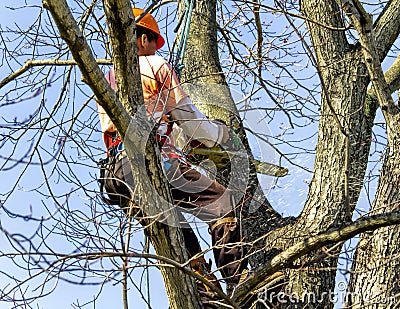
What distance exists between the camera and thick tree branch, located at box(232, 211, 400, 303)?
10.6ft

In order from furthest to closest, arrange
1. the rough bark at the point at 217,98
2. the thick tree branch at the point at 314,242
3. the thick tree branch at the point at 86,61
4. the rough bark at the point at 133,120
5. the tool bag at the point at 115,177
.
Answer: the rough bark at the point at 217,98, the tool bag at the point at 115,177, the thick tree branch at the point at 314,242, the rough bark at the point at 133,120, the thick tree branch at the point at 86,61

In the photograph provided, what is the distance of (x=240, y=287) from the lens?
3383 mm

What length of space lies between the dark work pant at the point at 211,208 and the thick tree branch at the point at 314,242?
0.28 metres

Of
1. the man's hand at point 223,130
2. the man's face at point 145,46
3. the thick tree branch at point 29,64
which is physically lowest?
the man's hand at point 223,130

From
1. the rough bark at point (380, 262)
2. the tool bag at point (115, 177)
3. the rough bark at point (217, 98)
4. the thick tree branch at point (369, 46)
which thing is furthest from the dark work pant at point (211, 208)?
the thick tree branch at point (369, 46)

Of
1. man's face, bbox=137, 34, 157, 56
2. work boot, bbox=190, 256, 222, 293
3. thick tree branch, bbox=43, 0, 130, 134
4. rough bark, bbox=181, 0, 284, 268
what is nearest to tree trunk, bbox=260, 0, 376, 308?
rough bark, bbox=181, 0, 284, 268

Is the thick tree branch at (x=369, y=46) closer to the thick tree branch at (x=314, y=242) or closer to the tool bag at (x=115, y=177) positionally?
the thick tree branch at (x=314, y=242)

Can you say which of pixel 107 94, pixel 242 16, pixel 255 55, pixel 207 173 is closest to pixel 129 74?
pixel 107 94

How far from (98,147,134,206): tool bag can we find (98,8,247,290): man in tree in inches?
0.5

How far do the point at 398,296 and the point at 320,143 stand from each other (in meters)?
1.00

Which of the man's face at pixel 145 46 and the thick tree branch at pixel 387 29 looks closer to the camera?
the man's face at pixel 145 46

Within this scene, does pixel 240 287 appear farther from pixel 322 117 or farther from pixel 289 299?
pixel 322 117

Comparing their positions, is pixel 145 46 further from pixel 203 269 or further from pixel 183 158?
pixel 203 269

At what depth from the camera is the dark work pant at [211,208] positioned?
12.3 ft
